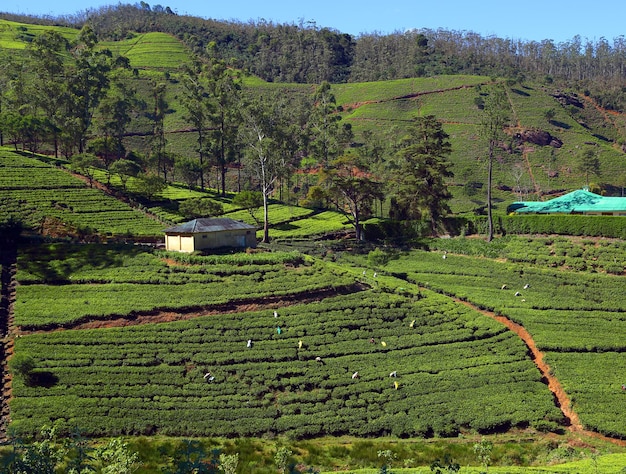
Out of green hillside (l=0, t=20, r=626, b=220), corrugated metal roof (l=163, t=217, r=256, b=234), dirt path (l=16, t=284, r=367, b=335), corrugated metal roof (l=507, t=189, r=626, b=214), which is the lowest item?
dirt path (l=16, t=284, r=367, b=335)

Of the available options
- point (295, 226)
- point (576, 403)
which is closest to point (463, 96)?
point (295, 226)

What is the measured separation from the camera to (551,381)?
105ft

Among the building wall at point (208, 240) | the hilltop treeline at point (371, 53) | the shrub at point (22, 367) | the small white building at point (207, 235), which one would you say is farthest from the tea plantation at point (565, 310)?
the hilltop treeline at point (371, 53)

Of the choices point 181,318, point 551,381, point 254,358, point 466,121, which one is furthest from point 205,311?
point 466,121

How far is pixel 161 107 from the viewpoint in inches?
3287

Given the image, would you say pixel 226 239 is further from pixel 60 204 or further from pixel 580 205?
pixel 580 205

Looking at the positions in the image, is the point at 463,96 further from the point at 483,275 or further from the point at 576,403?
the point at 576,403

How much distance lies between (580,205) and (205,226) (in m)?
34.2

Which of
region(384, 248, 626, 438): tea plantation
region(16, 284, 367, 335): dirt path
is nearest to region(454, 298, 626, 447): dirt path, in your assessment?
region(384, 248, 626, 438): tea plantation

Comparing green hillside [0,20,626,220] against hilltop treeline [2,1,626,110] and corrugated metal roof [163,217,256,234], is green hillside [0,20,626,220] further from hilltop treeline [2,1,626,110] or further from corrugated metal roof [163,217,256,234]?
corrugated metal roof [163,217,256,234]

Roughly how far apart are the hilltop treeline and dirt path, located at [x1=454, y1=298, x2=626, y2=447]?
4231 inches

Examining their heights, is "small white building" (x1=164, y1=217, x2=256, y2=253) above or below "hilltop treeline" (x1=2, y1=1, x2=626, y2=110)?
below

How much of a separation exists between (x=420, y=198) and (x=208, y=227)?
21863 millimetres

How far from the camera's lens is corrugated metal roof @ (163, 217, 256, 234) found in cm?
4362
